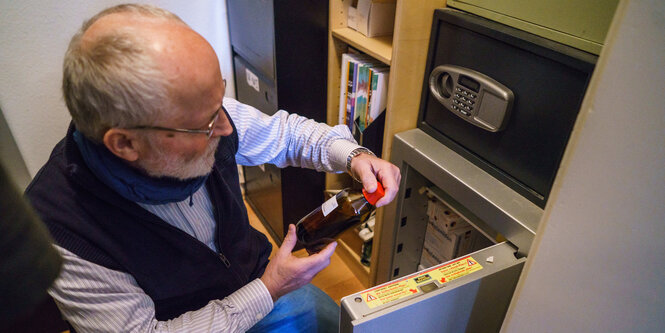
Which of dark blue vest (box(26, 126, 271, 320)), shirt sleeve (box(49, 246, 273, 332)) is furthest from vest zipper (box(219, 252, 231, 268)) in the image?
shirt sleeve (box(49, 246, 273, 332))

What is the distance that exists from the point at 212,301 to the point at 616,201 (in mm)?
782

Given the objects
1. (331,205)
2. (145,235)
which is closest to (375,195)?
(331,205)

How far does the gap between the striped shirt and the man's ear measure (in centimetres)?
15

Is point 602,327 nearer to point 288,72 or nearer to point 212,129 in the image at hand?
point 212,129

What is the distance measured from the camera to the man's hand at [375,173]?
96cm

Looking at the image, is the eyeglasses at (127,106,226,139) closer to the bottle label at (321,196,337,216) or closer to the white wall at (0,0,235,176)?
the bottle label at (321,196,337,216)

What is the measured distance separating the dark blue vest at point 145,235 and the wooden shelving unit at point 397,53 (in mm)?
469

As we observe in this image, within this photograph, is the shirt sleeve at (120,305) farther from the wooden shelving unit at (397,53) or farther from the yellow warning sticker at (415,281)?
the wooden shelving unit at (397,53)

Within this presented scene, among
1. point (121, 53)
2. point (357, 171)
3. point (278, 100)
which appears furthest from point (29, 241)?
point (278, 100)

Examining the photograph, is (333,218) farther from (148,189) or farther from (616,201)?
(616,201)

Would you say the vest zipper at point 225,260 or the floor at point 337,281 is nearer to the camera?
the vest zipper at point 225,260

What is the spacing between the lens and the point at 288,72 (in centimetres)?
149

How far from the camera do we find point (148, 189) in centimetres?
80

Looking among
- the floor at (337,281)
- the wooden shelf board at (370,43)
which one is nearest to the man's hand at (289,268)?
the wooden shelf board at (370,43)
